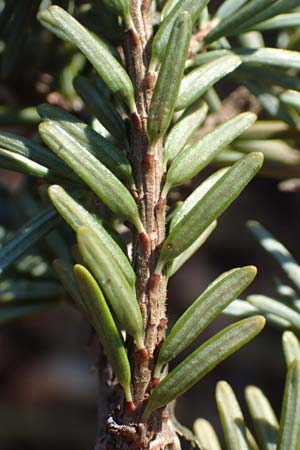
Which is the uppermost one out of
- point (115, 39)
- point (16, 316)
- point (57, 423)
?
point (115, 39)

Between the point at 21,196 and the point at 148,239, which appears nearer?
the point at 148,239

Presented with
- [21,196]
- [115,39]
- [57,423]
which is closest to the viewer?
[115,39]

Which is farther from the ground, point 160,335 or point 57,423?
point 160,335

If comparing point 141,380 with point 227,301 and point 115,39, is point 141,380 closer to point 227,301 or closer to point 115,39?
point 227,301

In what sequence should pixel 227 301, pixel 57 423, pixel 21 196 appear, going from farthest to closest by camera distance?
pixel 57 423, pixel 21 196, pixel 227 301

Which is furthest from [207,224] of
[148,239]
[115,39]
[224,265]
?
[224,265]

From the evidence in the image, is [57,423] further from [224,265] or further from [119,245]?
[119,245]
